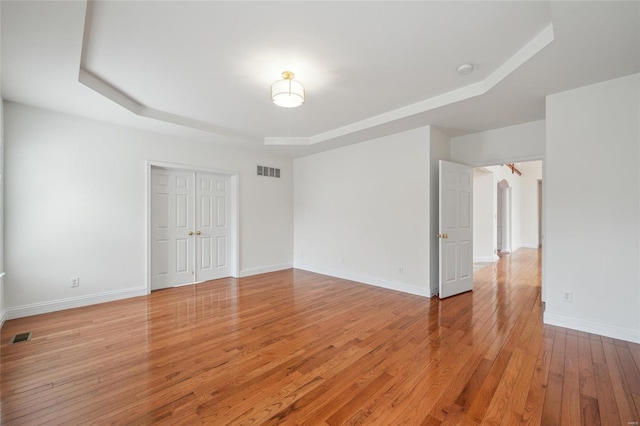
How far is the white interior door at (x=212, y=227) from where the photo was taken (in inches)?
203

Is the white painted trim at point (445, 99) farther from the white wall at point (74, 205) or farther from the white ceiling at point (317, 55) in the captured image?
the white wall at point (74, 205)

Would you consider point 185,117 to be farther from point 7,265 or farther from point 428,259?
point 428,259

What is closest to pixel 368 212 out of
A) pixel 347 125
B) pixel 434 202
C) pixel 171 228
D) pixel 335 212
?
pixel 335 212

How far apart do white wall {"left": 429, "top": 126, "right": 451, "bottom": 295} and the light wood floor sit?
673 mm

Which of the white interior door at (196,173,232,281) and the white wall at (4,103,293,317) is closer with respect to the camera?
the white wall at (4,103,293,317)

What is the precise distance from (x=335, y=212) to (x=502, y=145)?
3153 mm

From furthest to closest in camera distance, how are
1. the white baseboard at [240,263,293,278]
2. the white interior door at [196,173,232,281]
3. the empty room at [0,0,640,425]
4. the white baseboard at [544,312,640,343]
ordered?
1. the white baseboard at [240,263,293,278]
2. the white interior door at [196,173,232,281]
3. the white baseboard at [544,312,640,343]
4. the empty room at [0,0,640,425]

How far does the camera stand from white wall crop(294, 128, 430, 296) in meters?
4.34

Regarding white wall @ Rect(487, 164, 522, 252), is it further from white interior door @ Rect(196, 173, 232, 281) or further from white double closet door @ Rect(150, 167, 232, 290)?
white double closet door @ Rect(150, 167, 232, 290)

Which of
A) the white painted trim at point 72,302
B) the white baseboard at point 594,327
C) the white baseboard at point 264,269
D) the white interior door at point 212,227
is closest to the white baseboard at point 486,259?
the white baseboard at point 594,327

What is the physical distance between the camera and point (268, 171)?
6.05 meters

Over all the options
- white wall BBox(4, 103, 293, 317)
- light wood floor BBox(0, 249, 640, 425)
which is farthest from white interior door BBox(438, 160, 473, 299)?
white wall BBox(4, 103, 293, 317)

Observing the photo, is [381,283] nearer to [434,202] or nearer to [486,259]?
[434,202]

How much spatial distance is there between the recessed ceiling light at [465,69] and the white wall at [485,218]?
5338mm
